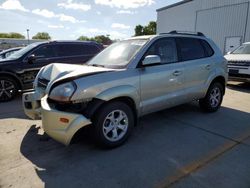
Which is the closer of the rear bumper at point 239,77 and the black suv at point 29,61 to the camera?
the black suv at point 29,61

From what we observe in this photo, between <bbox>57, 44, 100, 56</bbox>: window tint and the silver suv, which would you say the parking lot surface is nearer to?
the silver suv

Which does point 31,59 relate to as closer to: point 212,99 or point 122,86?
point 122,86

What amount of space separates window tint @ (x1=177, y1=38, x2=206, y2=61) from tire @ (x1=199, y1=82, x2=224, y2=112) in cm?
85

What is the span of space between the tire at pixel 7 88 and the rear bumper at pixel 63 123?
4.10 m

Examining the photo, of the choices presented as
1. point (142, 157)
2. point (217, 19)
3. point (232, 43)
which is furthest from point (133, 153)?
point (217, 19)

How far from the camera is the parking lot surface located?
270 centimetres

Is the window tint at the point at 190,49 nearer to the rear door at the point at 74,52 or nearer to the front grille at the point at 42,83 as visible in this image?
the front grille at the point at 42,83

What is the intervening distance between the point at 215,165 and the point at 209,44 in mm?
3077

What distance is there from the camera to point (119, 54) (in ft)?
13.1

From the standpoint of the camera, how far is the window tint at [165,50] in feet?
12.9

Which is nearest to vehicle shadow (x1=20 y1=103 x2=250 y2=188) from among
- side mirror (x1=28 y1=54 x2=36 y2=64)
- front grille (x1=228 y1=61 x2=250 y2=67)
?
side mirror (x1=28 y1=54 x2=36 y2=64)

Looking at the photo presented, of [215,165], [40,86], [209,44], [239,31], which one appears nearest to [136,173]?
[215,165]

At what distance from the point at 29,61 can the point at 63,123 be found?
4.34 metres

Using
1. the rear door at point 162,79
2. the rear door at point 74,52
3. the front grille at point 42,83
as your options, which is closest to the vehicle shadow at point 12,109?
the front grille at point 42,83
